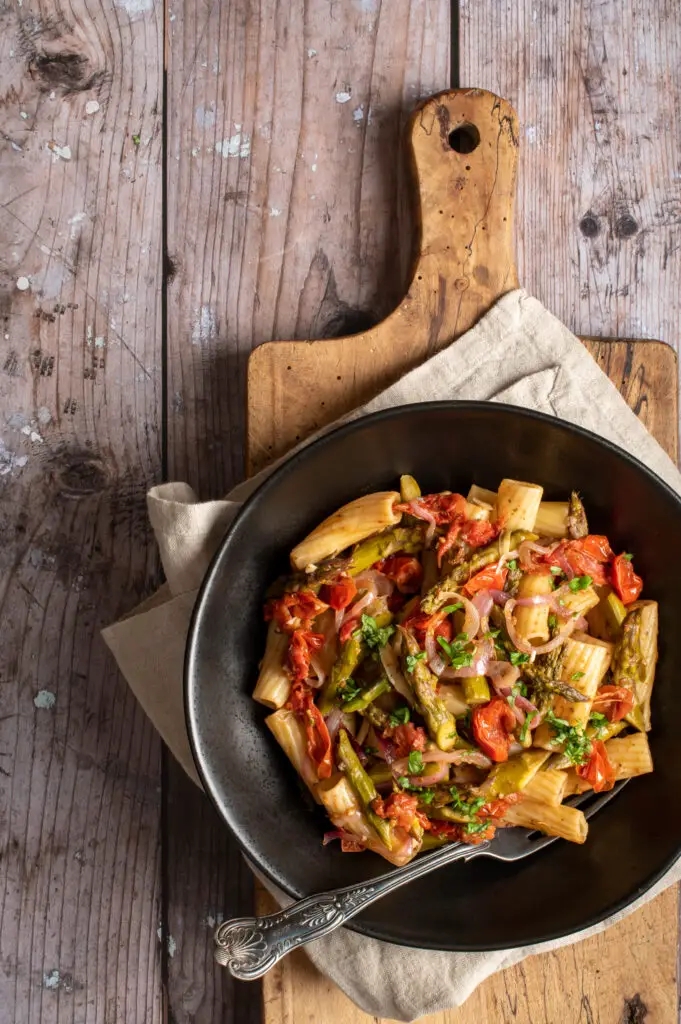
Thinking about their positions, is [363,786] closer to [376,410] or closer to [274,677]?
[274,677]

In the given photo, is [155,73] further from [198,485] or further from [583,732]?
[583,732]

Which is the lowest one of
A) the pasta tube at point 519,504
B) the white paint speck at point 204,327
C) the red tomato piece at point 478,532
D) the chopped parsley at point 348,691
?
the chopped parsley at point 348,691

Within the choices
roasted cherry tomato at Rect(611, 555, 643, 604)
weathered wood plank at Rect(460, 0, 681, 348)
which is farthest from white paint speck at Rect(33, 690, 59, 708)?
weathered wood plank at Rect(460, 0, 681, 348)

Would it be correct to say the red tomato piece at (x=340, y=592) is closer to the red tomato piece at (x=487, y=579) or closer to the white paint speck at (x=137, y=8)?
the red tomato piece at (x=487, y=579)

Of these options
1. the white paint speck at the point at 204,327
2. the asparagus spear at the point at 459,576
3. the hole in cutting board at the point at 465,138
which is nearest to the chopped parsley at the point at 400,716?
the asparagus spear at the point at 459,576

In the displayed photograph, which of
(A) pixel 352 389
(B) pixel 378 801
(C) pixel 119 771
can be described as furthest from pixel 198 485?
(B) pixel 378 801

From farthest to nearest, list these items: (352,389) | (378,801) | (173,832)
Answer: (173,832)
(352,389)
(378,801)

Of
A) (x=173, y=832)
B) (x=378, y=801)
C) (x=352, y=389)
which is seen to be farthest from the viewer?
(x=173, y=832)
